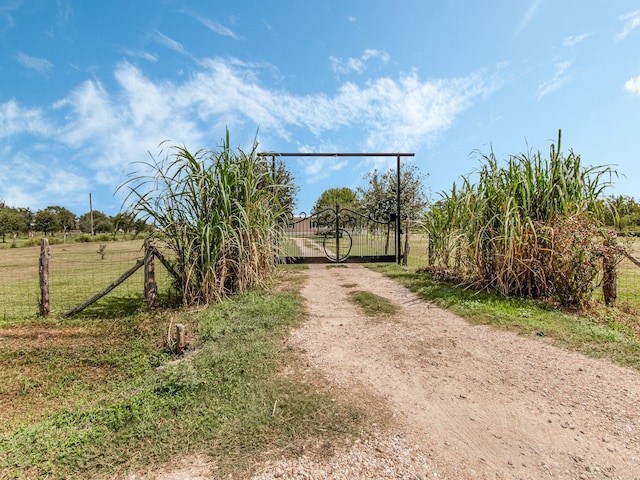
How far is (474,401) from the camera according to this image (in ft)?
7.86

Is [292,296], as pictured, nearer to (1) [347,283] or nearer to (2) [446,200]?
(1) [347,283]

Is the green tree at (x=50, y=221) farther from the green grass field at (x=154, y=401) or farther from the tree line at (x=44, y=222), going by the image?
the green grass field at (x=154, y=401)

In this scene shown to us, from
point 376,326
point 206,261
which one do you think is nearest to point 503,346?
point 376,326

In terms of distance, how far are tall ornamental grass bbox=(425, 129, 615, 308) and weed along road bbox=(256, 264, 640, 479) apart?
1.73m

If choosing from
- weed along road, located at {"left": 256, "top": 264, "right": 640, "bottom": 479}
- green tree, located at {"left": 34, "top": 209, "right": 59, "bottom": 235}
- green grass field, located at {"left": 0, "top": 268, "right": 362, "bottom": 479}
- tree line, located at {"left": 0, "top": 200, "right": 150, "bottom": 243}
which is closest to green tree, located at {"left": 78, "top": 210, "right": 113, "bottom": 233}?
tree line, located at {"left": 0, "top": 200, "right": 150, "bottom": 243}

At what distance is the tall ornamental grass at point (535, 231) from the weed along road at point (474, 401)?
5.67 feet

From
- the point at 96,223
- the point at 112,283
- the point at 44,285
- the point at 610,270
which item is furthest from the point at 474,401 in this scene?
the point at 96,223

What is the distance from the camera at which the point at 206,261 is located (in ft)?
16.2

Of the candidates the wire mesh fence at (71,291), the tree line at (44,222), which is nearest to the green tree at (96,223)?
the tree line at (44,222)

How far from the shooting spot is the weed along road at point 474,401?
1.79m

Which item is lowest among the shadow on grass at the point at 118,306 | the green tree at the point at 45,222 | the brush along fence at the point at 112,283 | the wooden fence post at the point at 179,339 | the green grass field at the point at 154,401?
the green grass field at the point at 154,401

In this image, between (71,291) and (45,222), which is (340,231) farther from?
(45,222)

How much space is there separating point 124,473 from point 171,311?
3.11 meters

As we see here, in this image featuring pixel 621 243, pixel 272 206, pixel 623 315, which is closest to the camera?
pixel 623 315
